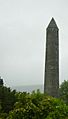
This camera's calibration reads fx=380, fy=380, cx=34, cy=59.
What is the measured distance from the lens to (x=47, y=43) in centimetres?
4934

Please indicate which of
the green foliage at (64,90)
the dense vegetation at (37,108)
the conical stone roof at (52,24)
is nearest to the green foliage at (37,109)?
the dense vegetation at (37,108)

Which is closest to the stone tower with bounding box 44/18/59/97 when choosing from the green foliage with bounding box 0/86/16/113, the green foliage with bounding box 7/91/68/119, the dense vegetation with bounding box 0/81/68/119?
the green foliage with bounding box 0/86/16/113

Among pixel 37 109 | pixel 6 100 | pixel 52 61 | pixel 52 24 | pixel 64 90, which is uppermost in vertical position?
pixel 52 24

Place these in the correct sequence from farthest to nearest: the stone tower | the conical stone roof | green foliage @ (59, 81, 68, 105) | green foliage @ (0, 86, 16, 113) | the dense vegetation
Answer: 1. green foliage @ (59, 81, 68, 105)
2. the conical stone roof
3. the stone tower
4. green foliage @ (0, 86, 16, 113)
5. the dense vegetation

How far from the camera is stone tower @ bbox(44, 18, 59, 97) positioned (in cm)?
4784

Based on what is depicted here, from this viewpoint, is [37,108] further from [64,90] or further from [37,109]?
[64,90]

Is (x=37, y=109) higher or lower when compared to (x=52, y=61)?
lower

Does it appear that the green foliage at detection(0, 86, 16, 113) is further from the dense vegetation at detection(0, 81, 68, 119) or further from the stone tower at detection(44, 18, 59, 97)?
the dense vegetation at detection(0, 81, 68, 119)

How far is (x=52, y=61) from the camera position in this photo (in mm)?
48469

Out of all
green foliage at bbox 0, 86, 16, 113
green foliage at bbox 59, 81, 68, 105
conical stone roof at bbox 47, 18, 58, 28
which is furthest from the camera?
green foliage at bbox 59, 81, 68, 105

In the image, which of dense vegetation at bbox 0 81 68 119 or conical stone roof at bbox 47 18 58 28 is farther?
conical stone roof at bbox 47 18 58 28

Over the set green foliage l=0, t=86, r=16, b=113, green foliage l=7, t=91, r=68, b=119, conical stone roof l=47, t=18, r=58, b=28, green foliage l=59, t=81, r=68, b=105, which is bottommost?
green foliage l=7, t=91, r=68, b=119

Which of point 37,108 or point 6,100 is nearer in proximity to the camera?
point 37,108

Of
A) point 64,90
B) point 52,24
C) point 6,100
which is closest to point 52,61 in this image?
point 52,24
